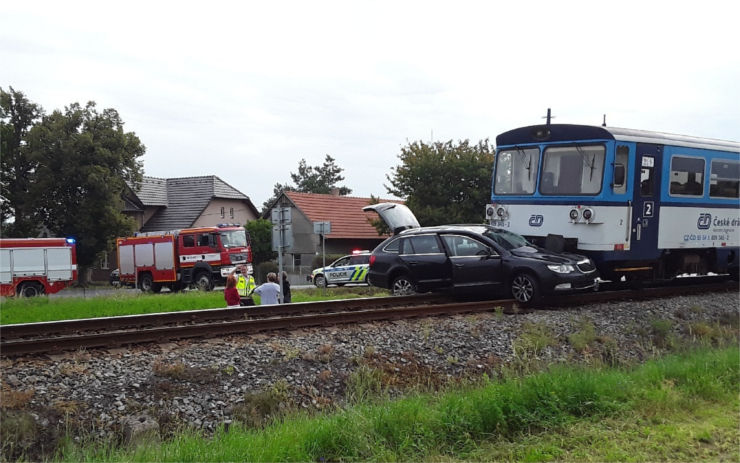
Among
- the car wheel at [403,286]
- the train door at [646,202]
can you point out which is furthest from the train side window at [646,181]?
the car wheel at [403,286]

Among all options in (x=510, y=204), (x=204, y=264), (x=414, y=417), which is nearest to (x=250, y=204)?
(x=204, y=264)

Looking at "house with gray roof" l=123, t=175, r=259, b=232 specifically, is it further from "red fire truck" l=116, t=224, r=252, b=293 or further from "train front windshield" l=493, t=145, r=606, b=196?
"train front windshield" l=493, t=145, r=606, b=196

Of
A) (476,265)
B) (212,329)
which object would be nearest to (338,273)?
(476,265)

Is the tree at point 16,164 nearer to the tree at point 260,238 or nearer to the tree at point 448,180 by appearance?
the tree at point 260,238

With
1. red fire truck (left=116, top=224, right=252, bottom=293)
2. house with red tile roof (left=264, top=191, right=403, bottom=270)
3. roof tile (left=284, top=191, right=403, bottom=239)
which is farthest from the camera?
roof tile (left=284, top=191, right=403, bottom=239)

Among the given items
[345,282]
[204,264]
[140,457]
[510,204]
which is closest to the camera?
[140,457]

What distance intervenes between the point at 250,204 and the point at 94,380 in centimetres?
4951

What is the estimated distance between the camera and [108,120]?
44688mm

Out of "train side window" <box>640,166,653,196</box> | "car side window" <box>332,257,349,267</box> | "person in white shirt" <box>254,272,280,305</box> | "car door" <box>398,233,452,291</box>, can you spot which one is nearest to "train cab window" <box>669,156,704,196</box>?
"train side window" <box>640,166,653,196</box>

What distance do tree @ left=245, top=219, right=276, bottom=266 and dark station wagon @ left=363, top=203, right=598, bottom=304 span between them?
34.4 m

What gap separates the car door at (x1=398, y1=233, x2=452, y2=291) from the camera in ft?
44.0

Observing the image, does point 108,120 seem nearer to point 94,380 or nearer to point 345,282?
point 345,282

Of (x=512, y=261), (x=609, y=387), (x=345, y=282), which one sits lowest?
(x=345, y=282)

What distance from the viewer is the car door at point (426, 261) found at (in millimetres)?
13398
